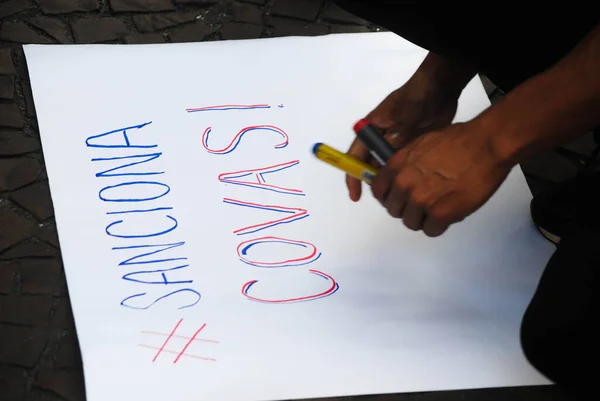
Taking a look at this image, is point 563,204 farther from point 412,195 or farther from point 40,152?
point 40,152

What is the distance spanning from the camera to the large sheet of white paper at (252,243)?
60 centimetres

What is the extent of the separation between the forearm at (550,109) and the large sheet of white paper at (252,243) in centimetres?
17

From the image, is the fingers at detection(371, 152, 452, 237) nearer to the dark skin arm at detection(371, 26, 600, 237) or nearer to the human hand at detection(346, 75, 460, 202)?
the dark skin arm at detection(371, 26, 600, 237)

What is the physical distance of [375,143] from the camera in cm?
57

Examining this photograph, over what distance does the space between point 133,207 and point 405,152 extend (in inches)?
10.1

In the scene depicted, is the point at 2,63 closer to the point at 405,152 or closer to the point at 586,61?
the point at 405,152

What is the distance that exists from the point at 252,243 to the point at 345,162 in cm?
13

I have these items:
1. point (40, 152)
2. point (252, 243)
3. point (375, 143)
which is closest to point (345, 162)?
point (375, 143)

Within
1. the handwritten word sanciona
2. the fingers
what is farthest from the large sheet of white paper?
the fingers

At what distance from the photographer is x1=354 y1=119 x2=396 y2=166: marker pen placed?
1.86ft

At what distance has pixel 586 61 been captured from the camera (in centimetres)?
51

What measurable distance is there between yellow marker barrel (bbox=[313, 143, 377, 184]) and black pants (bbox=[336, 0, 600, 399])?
106 mm

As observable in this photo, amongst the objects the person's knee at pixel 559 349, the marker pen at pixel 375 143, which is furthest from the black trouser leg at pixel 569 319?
the marker pen at pixel 375 143

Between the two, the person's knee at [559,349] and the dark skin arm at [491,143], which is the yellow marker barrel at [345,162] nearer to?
the dark skin arm at [491,143]
